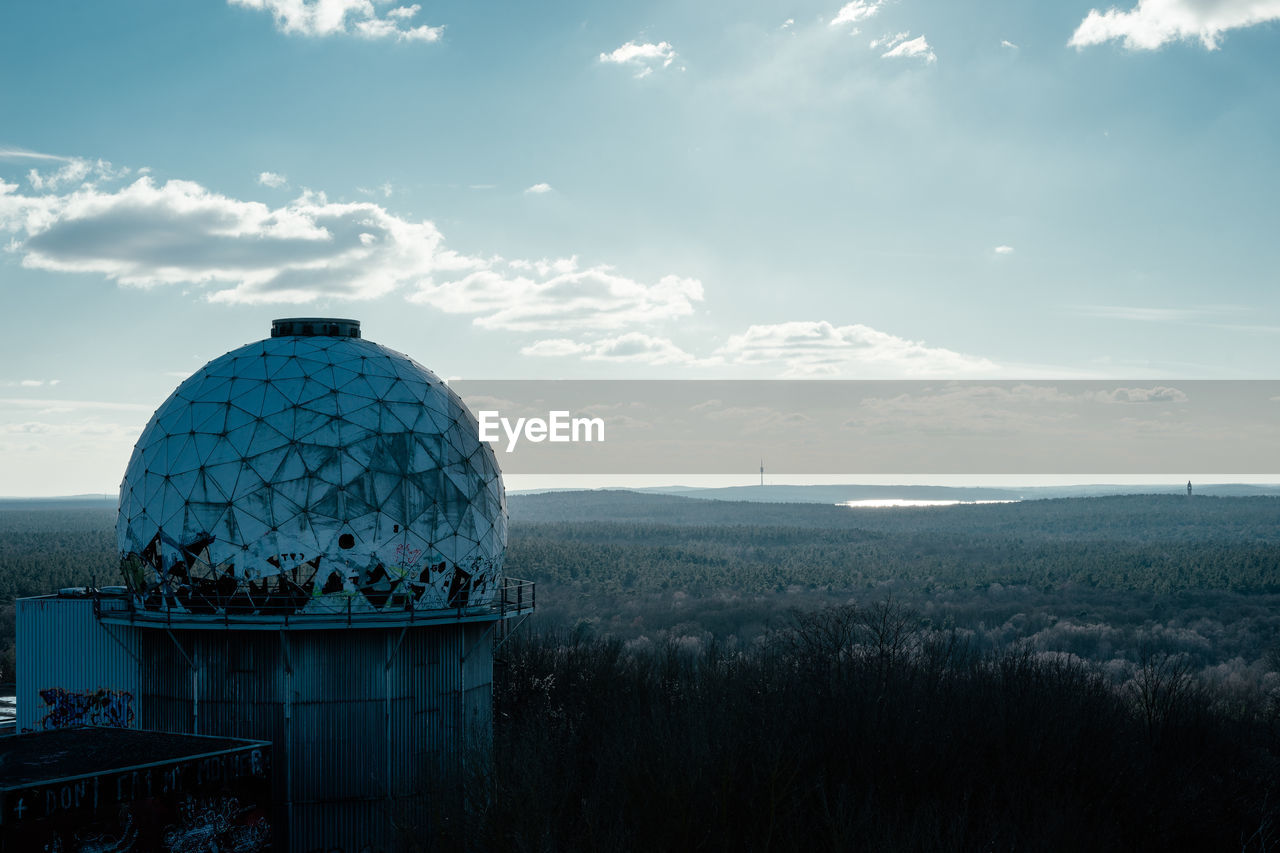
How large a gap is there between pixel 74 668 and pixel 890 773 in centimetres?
2053

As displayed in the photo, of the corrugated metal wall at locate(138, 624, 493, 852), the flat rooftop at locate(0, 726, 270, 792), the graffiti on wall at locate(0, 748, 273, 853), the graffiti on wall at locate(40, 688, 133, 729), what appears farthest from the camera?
the graffiti on wall at locate(40, 688, 133, 729)

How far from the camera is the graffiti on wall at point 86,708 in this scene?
1094 inches

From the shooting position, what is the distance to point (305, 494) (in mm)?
26297

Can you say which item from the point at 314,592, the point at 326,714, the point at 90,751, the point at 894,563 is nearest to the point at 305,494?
the point at 314,592

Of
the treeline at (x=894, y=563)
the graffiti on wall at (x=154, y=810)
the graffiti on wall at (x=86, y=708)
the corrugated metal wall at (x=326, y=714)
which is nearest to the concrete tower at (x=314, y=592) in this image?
the corrugated metal wall at (x=326, y=714)

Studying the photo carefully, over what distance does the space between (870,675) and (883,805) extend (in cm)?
989

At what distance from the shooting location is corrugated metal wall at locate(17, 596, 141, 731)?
27797 millimetres

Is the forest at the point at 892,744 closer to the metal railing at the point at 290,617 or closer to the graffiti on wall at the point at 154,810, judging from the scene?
the metal railing at the point at 290,617

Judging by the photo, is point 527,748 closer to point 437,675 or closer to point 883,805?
point 437,675

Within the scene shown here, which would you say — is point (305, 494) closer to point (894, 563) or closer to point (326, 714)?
point (326, 714)

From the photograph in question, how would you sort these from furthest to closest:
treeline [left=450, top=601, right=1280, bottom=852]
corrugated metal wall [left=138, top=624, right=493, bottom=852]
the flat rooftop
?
corrugated metal wall [left=138, top=624, right=493, bottom=852] → treeline [left=450, top=601, right=1280, bottom=852] → the flat rooftop

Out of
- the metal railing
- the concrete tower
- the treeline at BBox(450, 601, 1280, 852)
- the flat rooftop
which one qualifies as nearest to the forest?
the treeline at BBox(450, 601, 1280, 852)

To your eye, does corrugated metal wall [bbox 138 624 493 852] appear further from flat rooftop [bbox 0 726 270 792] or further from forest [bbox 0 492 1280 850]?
forest [bbox 0 492 1280 850]

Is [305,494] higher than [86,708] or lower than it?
higher
